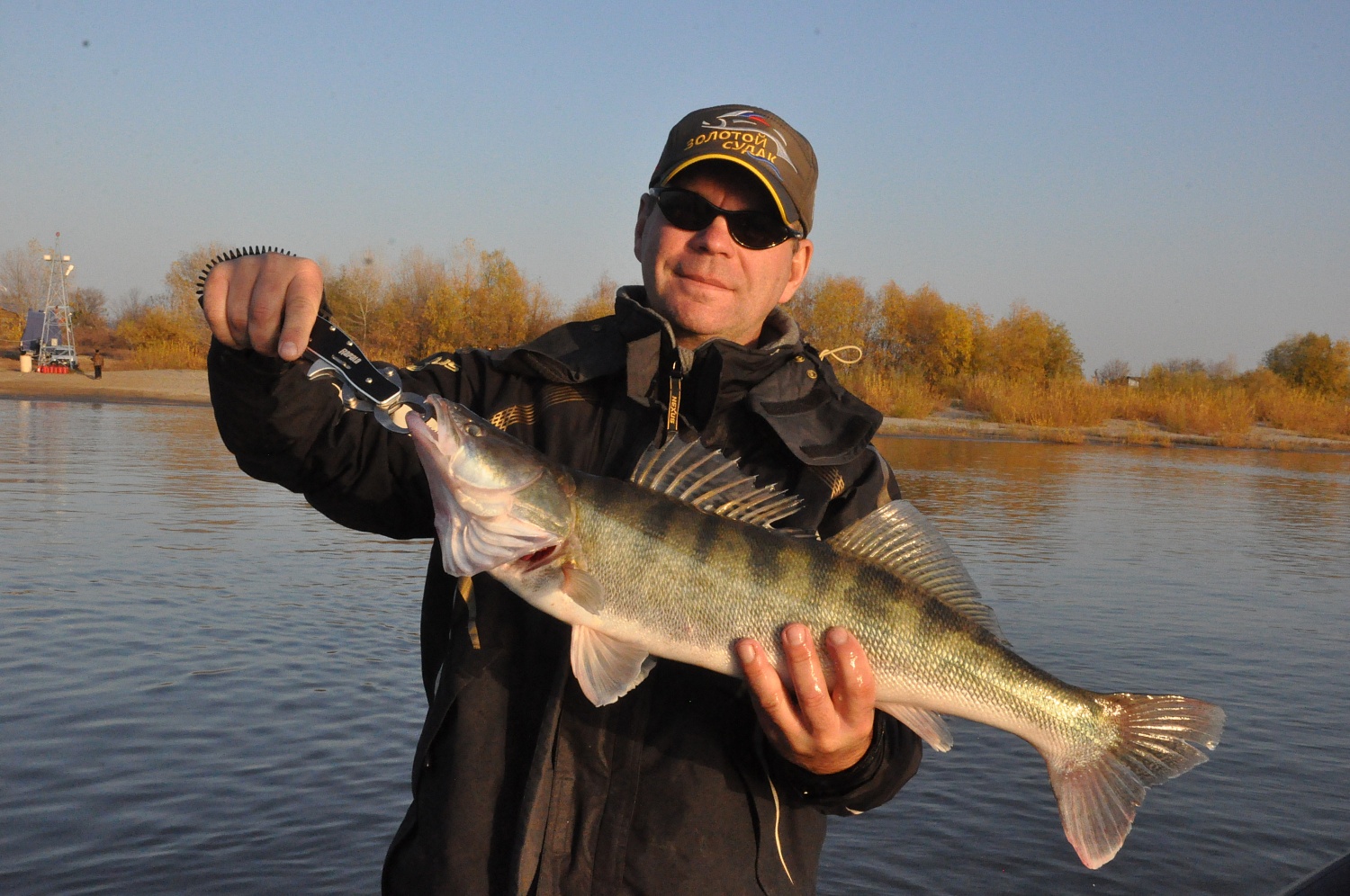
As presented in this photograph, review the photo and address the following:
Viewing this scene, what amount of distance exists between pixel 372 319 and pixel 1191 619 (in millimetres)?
50971

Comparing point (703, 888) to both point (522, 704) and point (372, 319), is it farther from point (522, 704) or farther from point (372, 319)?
point (372, 319)

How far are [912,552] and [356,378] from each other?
142 cm

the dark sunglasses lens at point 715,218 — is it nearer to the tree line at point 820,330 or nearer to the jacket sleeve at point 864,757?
the jacket sleeve at point 864,757

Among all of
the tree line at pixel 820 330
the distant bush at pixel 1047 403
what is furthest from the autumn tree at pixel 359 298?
the distant bush at pixel 1047 403

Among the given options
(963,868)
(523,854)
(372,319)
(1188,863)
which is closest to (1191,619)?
(1188,863)

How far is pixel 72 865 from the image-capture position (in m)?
4.93

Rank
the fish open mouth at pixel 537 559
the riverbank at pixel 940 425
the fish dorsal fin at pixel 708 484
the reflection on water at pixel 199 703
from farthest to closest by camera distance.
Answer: the riverbank at pixel 940 425, the reflection on water at pixel 199 703, the fish dorsal fin at pixel 708 484, the fish open mouth at pixel 537 559

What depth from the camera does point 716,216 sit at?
3.07 metres

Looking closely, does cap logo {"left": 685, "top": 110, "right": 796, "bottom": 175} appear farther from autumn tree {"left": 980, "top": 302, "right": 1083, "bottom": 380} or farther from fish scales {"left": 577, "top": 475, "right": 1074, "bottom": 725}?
autumn tree {"left": 980, "top": 302, "right": 1083, "bottom": 380}

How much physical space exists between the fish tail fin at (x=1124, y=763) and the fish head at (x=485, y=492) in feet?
4.61

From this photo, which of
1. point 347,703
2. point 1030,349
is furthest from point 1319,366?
point 347,703

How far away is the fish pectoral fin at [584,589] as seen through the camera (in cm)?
255

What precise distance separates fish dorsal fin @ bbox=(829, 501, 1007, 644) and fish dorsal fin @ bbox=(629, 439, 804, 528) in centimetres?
18

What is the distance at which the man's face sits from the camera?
9.91 ft
